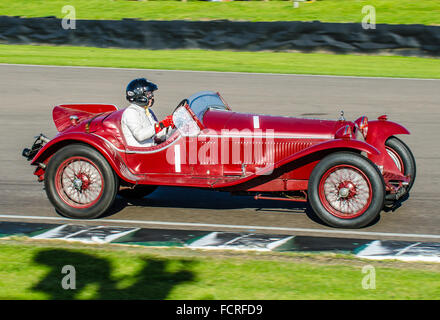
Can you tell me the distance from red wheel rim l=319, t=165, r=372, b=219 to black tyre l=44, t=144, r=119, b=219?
7.20 feet

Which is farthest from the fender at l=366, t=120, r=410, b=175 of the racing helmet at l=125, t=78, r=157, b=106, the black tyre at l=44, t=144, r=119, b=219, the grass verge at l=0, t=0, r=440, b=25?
the grass verge at l=0, t=0, r=440, b=25

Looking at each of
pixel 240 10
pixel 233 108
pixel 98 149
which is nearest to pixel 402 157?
pixel 98 149

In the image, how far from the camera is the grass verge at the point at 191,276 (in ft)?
15.7

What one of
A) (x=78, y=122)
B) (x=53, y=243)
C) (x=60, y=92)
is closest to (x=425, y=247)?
(x=53, y=243)

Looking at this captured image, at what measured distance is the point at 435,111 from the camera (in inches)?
541

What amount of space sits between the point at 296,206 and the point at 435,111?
7677 millimetres

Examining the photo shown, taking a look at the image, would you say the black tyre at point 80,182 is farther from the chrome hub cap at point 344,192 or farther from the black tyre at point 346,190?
the chrome hub cap at point 344,192

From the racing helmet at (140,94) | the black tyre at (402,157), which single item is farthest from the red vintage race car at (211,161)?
the black tyre at (402,157)

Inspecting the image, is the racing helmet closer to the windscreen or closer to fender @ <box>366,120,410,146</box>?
the windscreen

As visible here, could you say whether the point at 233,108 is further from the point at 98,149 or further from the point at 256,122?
the point at 98,149

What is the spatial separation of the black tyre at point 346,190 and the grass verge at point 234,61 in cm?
1305

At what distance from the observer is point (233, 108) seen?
14062mm
